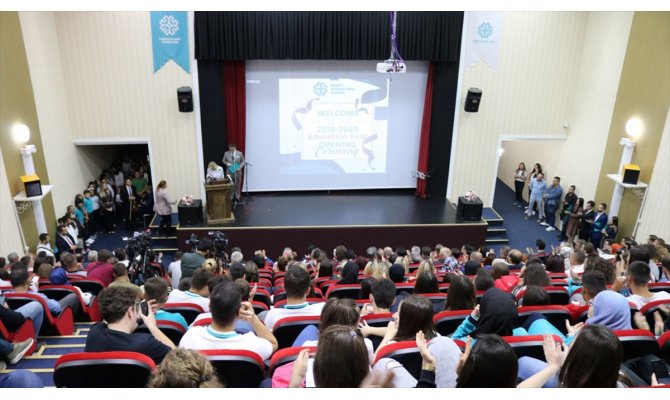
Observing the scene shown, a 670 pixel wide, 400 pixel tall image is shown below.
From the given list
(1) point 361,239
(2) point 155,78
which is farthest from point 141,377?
(2) point 155,78

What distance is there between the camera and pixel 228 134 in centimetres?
1066

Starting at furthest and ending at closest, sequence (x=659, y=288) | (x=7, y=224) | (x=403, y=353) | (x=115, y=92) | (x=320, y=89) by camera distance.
A: (x=320, y=89) → (x=115, y=92) → (x=7, y=224) → (x=659, y=288) → (x=403, y=353)

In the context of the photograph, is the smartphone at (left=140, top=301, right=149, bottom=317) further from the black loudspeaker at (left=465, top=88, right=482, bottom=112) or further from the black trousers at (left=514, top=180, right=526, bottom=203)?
the black trousers at (left=514, top=180, right=526, bottom=203)

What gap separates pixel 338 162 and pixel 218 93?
9.35 ft

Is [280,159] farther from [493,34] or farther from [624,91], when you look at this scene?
[624,91]

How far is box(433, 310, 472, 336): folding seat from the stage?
5.82m

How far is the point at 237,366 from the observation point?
2.80 m

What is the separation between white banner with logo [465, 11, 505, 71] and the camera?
10.1m

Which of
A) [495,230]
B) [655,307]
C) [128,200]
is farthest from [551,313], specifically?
[128,200]

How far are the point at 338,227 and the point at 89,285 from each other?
4.72 m

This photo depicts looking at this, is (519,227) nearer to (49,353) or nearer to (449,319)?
(449,319)

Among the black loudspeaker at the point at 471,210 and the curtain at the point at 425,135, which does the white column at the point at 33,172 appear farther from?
the black loudspeaker at the point at 471,210

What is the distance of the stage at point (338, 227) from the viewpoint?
9.41 meters

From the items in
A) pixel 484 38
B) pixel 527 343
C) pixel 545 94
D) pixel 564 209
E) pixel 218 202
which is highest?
pixel 484 38
